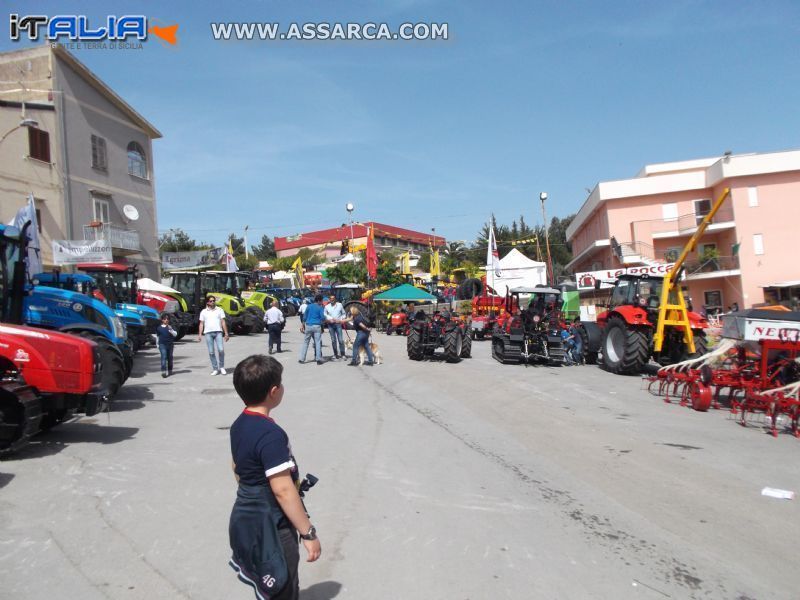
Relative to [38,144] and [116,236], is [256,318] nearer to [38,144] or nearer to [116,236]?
[116,236]

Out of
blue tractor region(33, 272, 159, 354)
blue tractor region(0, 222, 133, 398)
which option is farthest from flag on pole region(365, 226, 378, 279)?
blue tractor region(0, 222, 133, 398)

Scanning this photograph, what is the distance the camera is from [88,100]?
24.2m

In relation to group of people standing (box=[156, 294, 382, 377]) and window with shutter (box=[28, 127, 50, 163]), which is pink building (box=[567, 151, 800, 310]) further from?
window with shutter (box=[28, 127, 50, 163])

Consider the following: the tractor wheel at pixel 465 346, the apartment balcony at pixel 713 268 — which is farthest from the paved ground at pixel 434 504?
the apartment balcony at pixel 713 268

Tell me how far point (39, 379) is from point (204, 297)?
55.3 feet

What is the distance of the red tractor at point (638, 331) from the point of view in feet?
41.3

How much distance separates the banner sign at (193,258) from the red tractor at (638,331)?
2508 cm

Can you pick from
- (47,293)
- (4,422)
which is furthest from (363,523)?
(47,293)

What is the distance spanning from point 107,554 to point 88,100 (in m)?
25.2

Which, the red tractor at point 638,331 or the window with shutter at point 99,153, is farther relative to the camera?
the window with shutter at point 99,153

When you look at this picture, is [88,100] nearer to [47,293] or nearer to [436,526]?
[47,293]

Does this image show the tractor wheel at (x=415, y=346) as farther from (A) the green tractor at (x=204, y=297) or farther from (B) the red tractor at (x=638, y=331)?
(A) the green tractor at (x=204, y=297)

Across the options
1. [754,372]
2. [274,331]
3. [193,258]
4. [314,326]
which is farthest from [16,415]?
[193,258]

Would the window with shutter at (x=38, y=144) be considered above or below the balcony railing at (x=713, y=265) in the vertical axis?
above
